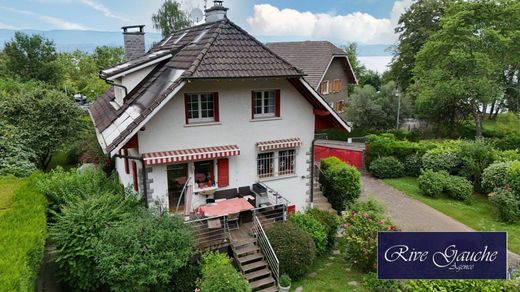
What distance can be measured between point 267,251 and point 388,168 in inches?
761

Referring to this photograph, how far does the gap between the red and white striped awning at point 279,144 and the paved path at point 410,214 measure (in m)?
8.19

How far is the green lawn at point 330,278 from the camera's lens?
14.7 m

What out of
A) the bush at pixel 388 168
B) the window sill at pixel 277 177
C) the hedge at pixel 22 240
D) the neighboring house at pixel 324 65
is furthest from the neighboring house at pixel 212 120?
the neighboring house at pixel 324 65

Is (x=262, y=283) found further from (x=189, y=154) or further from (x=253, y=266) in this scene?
(x=189, y=154)

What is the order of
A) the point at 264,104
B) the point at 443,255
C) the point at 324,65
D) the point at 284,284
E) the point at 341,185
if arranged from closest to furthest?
the point at 443,255
the point at 284,284
the point at 264,104
the point at 341,185
the point at 324,65

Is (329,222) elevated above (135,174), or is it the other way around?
(135,174)

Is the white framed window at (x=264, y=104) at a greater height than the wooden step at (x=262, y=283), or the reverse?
the white framed window at (x=264, y=104)

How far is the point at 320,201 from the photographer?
23.0 meters

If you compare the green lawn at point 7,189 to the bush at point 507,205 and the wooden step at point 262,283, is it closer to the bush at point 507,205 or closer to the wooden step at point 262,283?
the wooden step at point 262,283

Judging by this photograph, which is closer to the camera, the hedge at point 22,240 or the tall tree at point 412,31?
the hedge at point 22,240

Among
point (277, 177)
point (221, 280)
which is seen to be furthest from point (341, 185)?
point (221, 280)

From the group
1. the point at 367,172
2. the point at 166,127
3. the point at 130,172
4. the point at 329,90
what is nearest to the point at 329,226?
the point at 166,127

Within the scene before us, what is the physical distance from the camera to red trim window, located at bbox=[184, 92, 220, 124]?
16406mm

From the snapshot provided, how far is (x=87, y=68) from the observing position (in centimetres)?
7156
